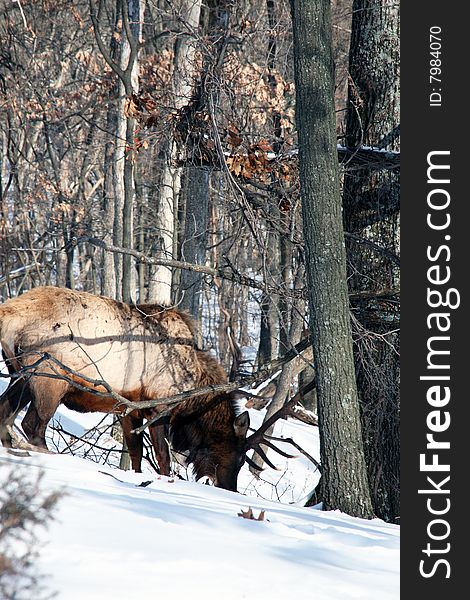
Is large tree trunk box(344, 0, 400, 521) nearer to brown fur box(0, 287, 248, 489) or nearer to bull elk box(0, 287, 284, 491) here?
bull elk box(0, 287, 284, 491)

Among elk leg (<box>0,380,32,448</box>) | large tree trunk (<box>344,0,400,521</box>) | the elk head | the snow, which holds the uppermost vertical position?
large tree trunk (<box>344,0,400,521</box>)

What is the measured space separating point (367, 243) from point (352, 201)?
2.00 ft

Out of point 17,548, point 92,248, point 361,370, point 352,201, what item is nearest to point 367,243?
point 352,201

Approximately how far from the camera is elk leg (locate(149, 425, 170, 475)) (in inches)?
367

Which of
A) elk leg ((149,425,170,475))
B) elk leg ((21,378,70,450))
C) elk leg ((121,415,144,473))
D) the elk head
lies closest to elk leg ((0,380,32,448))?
elk leg ((21,378,70,450))

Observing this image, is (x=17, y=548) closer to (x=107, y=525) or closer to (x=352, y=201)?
(x=107, y=525)

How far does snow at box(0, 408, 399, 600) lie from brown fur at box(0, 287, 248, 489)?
10.4ft

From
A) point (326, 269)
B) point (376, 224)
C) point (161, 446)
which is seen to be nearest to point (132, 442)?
point (161, 446)

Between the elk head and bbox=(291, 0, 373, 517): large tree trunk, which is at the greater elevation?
bbox=(291, 0, 373, 517): large tree trunk

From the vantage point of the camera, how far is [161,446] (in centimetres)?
941

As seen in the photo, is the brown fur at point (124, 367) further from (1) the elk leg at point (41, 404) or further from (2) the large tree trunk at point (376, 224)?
(2) the large tree trunk at point (376, 224)

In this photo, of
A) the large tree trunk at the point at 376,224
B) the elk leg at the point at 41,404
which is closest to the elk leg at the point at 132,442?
the elk leg at the point at 41,404

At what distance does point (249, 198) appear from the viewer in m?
8.29

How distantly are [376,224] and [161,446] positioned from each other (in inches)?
137
